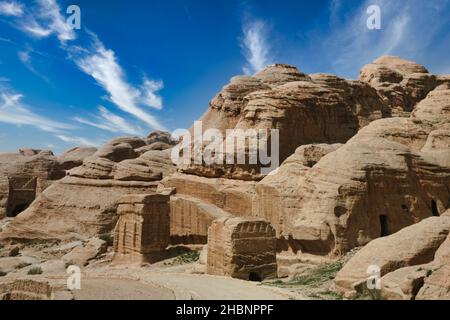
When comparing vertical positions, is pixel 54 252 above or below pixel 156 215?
below

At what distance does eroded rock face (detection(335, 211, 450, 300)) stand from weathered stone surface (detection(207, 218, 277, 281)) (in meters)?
4.96

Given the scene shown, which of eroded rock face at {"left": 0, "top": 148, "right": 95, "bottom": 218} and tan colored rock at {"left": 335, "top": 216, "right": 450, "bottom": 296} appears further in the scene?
eroded rock face at {"left": 0, "top": 148, "right": 95, "bottom": 218}

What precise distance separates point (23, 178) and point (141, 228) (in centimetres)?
2644

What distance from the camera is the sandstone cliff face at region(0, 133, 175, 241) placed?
120 ft

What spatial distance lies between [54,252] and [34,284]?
18.2 meters

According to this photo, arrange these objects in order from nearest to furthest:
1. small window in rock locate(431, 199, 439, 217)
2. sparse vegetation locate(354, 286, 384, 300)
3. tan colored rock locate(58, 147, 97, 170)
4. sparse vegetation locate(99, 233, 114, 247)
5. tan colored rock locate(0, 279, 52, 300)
Result: sparse vegetation locate(354, 286, 384, 300)
tan colored rock locate(0, 279, 52, 300)
small window in rock locate(431, 199, 439, 217)
sparse vegetation locate(99, 233, 114, 247)
tan colored rock locate(58, 147, 97, 170)

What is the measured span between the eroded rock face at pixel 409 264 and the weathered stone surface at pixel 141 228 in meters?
15.8

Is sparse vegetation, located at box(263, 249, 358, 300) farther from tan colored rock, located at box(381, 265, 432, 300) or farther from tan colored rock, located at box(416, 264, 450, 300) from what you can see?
tan colored rock, located at box(416, 264, 450, 300)

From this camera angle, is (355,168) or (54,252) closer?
(355,168)

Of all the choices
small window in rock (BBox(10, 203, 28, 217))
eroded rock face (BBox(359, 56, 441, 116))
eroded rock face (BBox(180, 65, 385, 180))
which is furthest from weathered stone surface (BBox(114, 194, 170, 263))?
eroded rock face (BBox(359, 56, 441, 116))

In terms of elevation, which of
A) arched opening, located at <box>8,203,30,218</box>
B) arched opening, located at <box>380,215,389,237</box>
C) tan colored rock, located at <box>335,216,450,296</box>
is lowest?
tan colored rock, located at <box>335,216,450,296</box>
